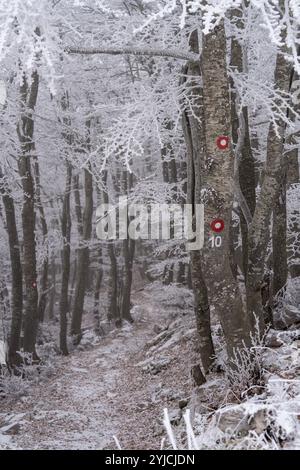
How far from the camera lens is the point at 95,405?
31.4 ft

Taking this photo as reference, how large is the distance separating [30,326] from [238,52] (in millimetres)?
8265

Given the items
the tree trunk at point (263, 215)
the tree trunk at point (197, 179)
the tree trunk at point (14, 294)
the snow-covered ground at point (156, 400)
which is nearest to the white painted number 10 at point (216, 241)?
the tree trunk at point (197, 179)

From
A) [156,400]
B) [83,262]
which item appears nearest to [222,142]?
[156,400]

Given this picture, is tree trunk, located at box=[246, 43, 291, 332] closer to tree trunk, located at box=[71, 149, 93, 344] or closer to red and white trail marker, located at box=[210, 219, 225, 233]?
red and white trail marker, located at box=[210, 219, 225, 233]

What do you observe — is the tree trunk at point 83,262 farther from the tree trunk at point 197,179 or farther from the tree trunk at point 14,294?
the tree trunk at point 197,179

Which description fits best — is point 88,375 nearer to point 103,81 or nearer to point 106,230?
→ point 106,230

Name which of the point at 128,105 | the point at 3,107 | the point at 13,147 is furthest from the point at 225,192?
the point at 13,147

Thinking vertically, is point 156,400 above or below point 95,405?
above

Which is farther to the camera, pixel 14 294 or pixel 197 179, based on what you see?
pixel 14 294

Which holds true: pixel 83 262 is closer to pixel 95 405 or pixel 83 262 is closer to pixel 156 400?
pixel 95 405

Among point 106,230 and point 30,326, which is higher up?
point 106,230

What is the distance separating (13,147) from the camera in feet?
37.6

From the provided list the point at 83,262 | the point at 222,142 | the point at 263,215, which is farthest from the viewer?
the point at 83,262

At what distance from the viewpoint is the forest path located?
286 inches
